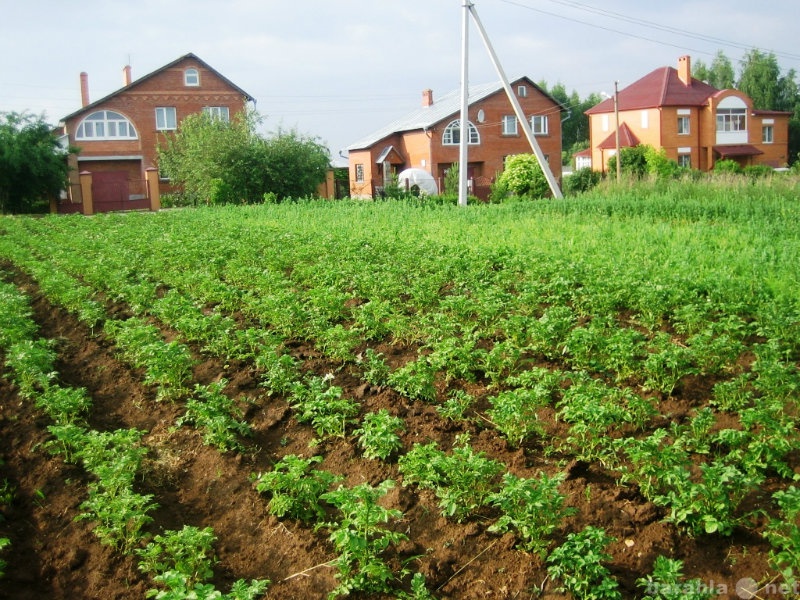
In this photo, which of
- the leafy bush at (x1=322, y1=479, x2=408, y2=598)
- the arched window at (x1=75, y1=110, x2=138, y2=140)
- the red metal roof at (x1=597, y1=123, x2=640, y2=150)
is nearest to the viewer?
the leafy bush at (x1=322, y1=479, x2=408, y2=598)

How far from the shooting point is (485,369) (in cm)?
647

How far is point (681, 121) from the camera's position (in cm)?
4875

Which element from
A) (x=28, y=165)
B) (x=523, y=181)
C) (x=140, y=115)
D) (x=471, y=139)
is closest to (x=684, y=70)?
(x=471, y=139)

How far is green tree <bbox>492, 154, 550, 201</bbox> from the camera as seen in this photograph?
3472 cm

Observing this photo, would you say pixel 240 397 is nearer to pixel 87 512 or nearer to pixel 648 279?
pixel 87 512

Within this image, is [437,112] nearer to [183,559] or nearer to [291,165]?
[291,165]

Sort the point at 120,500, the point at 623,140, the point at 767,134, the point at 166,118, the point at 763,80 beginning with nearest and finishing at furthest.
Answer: the point at 120,500 < the point at 166,118 < the point at 623,140 < the point at 767,134 < the point at 763,80

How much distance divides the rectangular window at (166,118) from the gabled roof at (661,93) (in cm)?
2609

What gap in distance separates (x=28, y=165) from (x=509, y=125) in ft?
88.9

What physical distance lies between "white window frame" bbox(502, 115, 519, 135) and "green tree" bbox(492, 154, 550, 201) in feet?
42.5

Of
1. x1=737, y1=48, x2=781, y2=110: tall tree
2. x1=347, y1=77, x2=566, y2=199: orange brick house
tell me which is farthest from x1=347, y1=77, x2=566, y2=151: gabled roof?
x1=737, y1=48, x2=781, y2=110: tall tree

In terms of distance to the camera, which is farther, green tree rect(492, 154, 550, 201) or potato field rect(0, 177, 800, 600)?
green tree rect(492, 154, 550, 201)

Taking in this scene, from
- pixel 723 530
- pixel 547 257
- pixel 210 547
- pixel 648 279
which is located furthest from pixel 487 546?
pixel 547 257

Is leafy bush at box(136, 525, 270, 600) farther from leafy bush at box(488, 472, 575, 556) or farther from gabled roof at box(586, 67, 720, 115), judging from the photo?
gabled roof at box(586, 67, 720, 115)
